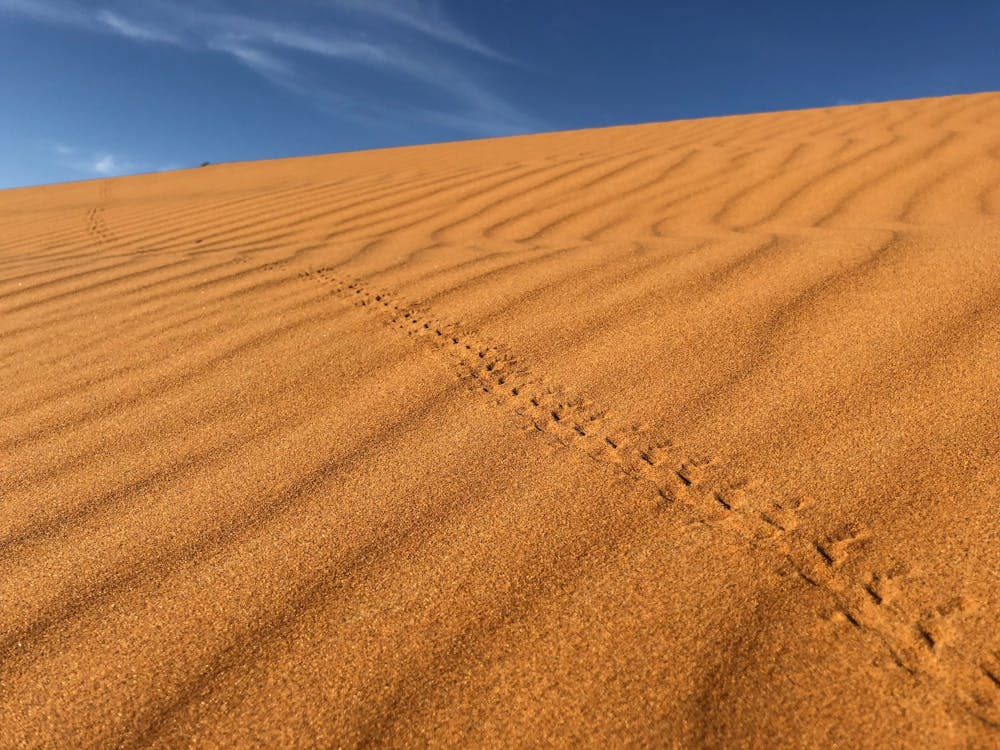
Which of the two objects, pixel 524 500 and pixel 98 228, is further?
pixel 98 228

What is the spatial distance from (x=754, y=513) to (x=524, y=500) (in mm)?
436

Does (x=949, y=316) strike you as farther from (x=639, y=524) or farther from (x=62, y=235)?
(x=62, y=235)

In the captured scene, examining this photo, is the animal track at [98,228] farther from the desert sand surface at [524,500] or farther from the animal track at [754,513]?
the animal track at [754,513]

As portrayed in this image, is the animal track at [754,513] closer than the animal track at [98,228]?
Yes

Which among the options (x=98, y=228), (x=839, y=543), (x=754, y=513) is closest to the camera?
(x=839, y=543)

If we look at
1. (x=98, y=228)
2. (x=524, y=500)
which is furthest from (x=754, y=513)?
(x=98, y=228)

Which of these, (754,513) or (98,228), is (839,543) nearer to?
(754,513)

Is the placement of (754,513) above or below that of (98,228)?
above

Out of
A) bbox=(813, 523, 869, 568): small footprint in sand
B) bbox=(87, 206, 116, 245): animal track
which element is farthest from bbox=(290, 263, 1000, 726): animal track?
bbox=(87, 206, 116, 245): animal track

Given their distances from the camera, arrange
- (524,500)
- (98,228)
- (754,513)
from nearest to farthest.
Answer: (754,513)
(524,500)
(98,228)

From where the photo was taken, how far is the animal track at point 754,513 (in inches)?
40.1

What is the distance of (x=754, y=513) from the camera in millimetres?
1377

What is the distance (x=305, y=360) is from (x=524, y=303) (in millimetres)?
803

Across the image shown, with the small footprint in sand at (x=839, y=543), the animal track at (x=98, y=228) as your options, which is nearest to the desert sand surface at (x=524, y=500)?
the small footprint in sand at (x=839, y=543)
